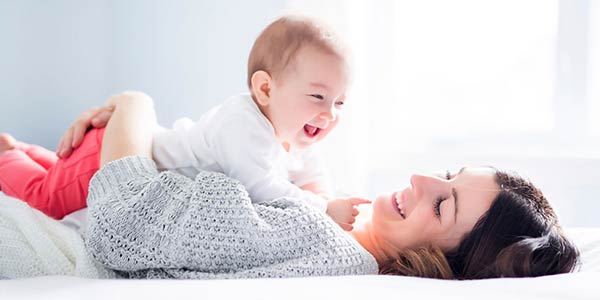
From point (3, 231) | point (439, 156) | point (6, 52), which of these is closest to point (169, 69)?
point (6, 52)

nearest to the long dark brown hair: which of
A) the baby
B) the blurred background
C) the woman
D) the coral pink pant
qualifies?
the woman

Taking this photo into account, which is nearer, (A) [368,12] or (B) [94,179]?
(B) [94,179]

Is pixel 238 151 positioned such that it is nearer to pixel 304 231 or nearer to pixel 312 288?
pixel 304 231

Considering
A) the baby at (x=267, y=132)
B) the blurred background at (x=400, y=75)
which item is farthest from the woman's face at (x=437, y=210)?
the blurred background at (x=400, y=75)

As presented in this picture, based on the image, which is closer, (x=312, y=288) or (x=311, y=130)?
(x=312, y=288)

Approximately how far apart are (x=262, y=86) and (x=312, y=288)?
2.08ft

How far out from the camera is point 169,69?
2645 mm

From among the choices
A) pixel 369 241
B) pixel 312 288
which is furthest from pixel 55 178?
pixel 312 288

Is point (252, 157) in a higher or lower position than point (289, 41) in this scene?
lower

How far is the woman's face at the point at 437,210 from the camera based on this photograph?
4.48 feet

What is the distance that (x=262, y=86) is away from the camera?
1572 millimetres

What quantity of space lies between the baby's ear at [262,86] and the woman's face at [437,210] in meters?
0.34

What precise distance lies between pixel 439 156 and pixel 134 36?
1.16m

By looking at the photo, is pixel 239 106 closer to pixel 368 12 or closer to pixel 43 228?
pixel 43 228
